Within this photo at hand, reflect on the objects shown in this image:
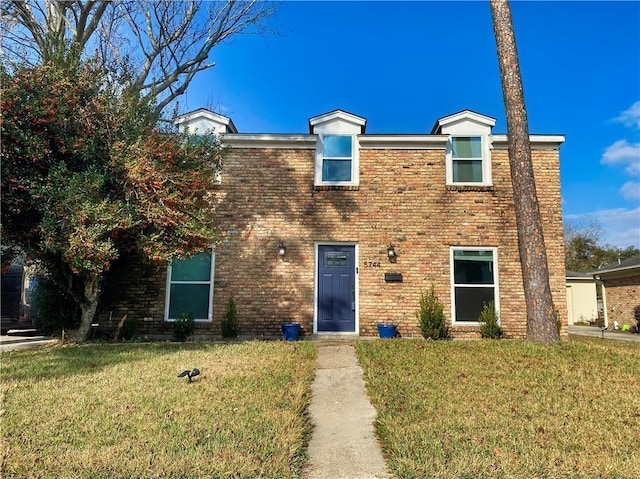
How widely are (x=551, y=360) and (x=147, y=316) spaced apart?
8236mm

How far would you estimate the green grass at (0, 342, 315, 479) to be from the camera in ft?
9.41

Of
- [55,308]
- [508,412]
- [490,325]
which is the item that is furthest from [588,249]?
[55,308]

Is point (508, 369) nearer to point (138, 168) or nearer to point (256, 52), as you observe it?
point (138, 168)

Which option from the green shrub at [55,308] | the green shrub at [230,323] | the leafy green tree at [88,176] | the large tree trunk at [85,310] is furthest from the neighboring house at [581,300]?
the green shrub at [55,308]

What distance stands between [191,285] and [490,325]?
7.00 meters

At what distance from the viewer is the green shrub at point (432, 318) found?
9016 mm

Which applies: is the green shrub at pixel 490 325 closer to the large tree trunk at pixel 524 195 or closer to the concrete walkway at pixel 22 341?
the large tree trunk at pixel 524 195

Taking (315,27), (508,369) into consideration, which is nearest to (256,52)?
(315,27)

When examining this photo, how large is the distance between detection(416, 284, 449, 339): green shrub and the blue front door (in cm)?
158

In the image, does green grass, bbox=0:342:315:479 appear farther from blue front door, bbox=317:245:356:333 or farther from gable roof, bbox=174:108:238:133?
gable roof, bbox=174:108:238:133

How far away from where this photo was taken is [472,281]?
31.8ft

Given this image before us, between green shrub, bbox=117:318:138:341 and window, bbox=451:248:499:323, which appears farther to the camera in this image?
window, bbox=451:248:499:323

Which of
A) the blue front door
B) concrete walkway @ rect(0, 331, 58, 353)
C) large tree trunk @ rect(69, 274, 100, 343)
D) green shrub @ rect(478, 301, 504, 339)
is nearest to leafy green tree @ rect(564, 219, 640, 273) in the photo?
green shrub @ rect(478, 301, 504, 339)

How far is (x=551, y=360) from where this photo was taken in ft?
20.3
